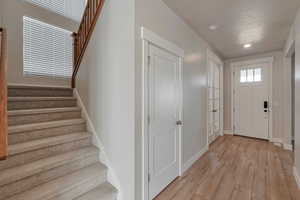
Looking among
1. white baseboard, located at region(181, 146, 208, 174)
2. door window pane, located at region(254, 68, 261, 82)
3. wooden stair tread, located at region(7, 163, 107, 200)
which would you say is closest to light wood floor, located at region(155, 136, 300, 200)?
white baseboard, located at region(181, 146, 208, 174)

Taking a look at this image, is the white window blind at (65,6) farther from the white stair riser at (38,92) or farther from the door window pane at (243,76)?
the door window pane at (243,76)

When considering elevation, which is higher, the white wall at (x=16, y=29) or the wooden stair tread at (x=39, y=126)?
the white wall at (x=16, y=29)

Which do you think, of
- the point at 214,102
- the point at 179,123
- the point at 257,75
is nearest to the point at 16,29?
the point at 179,123

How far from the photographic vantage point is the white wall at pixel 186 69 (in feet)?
6.39

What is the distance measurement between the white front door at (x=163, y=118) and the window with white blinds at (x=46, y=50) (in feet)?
8.72

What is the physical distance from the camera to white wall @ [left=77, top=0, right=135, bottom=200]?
1906 millimetres

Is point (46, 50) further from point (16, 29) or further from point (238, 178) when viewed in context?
point (238, 178)

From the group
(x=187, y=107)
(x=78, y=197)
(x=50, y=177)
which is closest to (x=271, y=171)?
(x=187, y=107)

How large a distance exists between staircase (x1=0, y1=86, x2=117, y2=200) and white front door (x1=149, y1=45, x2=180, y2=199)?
66cm

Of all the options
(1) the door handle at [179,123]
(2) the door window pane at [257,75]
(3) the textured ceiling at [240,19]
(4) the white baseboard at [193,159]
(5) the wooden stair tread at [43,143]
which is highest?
(3) the textured ceiling at [240,19]

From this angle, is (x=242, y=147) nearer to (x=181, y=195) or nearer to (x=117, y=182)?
(x=181, y=195)

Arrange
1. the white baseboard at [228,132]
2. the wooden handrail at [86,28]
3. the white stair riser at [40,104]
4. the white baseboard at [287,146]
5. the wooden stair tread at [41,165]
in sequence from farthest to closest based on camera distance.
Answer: the white baseboard at [228,132] < the white baseboard at [287,146] < the wooden handrail at [86,28] < the white stair riser at [40,104] < the wooden stair tread at [41,165]

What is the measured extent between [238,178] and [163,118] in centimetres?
164

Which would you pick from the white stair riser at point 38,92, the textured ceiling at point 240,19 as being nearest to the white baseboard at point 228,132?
the textured ceiling at point 240,19
